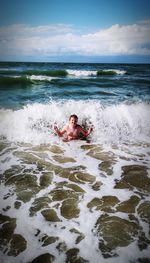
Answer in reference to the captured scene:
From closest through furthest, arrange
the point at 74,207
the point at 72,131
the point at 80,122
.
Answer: the point at 74,207 → the point at 72,131 → the point at 80,122

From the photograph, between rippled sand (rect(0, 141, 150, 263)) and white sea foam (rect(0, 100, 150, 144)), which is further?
white sea foam (rect(0, 100, 150, 144))

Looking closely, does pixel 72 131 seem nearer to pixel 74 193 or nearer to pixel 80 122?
pixel 80 122

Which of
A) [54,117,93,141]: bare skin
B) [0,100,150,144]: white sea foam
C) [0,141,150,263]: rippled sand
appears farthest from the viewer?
[0,100,150,144]: white sea foam

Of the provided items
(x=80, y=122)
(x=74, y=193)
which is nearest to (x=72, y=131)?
(x=80, y=122)

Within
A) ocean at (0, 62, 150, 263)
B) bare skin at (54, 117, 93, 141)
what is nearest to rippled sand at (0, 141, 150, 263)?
ocean at (0, 62, 150, 263)

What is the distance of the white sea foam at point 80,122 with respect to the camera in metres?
7.15

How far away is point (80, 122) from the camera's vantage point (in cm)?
830

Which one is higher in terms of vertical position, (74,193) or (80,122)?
(80,122)

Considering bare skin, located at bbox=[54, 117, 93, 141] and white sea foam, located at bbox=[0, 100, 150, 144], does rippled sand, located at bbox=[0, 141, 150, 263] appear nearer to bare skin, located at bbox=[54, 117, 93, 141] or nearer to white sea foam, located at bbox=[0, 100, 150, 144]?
bare skin, located at bbox=[54, 117, 93, 141]

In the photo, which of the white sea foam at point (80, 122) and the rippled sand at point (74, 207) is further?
the white sea foam at point (80, 122)

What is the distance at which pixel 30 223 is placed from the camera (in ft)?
10.6

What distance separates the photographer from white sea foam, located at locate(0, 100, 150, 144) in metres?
7.15

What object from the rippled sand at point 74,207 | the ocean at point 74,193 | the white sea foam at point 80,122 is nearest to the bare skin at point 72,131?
the ocean at point 74,193

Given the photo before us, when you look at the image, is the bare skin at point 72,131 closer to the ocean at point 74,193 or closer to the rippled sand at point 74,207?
the ocean at point 74,193
